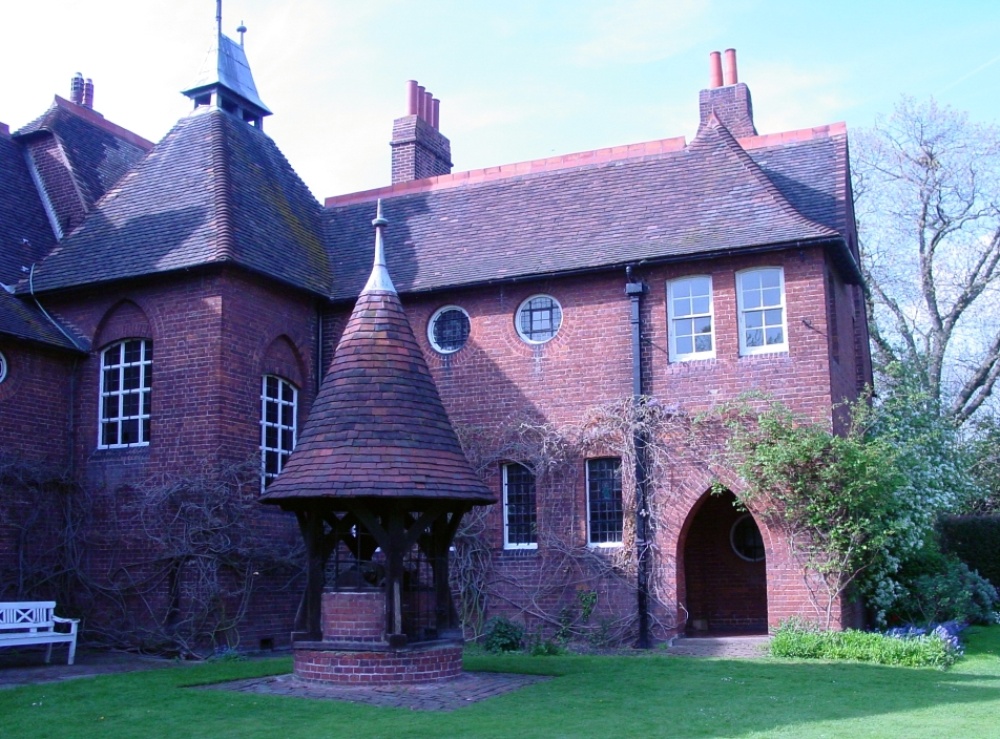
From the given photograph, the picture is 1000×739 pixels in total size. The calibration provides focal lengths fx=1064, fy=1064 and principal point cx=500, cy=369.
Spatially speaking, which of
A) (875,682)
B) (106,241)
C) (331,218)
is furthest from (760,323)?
(106,241)

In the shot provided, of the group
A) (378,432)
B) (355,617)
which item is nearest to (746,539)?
(355,617)

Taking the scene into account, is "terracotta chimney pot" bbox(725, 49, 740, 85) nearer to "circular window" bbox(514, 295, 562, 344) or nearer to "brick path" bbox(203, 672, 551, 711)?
"circular window" bbox(514, 295, 562, 344)

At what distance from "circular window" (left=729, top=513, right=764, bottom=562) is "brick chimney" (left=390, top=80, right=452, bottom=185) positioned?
1064 centimetres

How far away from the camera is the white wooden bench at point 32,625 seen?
14781mm

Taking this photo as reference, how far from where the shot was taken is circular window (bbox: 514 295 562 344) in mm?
19141

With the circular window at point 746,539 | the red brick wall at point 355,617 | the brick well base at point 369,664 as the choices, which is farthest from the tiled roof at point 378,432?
the circular window at point 746,539

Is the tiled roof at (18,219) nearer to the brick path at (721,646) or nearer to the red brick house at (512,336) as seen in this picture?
the red brick house at (512,336)

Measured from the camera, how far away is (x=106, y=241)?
767 inches

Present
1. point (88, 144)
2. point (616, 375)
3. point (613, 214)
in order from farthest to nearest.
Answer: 1. point (88, 144)
2. point (613, 214)
3. point (616, 375)

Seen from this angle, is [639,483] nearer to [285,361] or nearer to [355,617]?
[355,617]

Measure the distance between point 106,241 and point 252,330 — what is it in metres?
3.50

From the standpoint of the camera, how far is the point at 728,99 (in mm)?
21922

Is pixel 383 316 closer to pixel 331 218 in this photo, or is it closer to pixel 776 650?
pixel 776 650

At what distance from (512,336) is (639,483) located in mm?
3605
